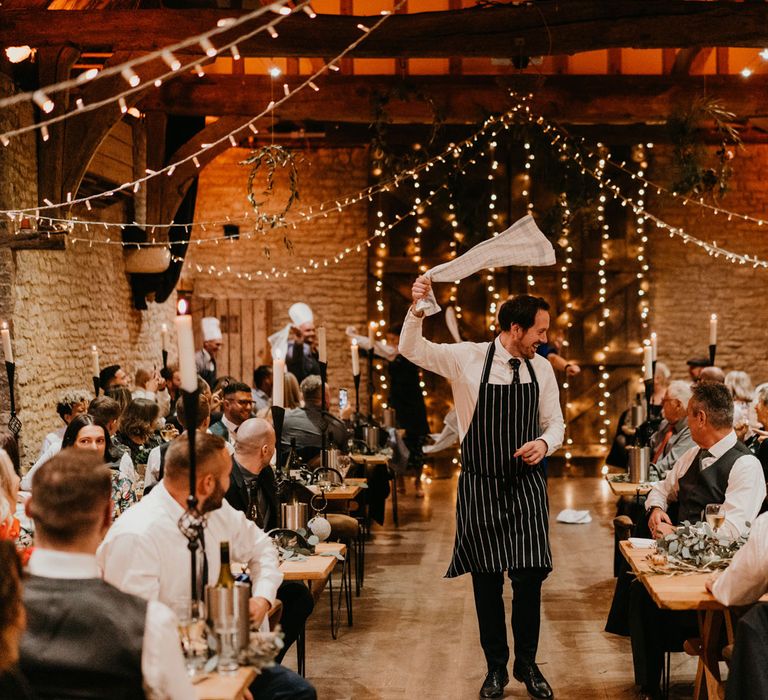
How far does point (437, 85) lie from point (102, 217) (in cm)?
337

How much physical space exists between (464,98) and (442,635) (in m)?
6.03

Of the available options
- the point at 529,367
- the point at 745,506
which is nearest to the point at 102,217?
the point at 529,367

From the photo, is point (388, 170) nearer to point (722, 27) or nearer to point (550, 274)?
point (550, 274)

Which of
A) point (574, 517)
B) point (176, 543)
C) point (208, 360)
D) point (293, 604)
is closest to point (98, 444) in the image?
point (293, 604)

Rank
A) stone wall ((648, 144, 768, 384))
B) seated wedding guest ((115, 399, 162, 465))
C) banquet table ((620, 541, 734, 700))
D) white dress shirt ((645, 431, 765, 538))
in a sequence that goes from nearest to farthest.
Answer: banquet table ((620, 541, 734, 700)), white dress shirt ((645, 431, 765, 538)), seated wedding guest ((115, 399, 162, 465)), stone wall ((648, 144, 768, 384))

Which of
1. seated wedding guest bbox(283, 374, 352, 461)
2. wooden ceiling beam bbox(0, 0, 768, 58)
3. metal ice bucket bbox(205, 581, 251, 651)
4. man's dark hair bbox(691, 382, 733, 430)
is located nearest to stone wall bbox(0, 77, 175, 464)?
wooden ceiling beam bbox(0, 0, 768, 58)

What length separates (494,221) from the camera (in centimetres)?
1235

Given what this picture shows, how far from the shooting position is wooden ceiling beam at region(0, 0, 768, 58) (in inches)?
304

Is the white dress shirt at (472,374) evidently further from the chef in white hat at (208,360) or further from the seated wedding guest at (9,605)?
the chef in white hat at (208,360)

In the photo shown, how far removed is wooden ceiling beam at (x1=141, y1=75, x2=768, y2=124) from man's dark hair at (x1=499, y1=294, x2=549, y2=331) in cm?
572

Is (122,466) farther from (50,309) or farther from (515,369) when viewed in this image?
(50,309)

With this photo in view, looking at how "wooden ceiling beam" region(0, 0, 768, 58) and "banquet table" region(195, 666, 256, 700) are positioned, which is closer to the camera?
"banquet table" region(195, 666, 256, 700)

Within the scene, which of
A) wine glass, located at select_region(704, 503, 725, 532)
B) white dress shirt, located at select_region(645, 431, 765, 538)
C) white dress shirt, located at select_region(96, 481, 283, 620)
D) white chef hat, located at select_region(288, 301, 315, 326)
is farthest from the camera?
white chef hat, located at select_region(288, 301, 315, 326)

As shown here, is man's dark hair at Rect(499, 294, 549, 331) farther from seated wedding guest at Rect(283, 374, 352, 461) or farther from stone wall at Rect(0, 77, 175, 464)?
stone wall at Rect(0, 77, 175, 464)
